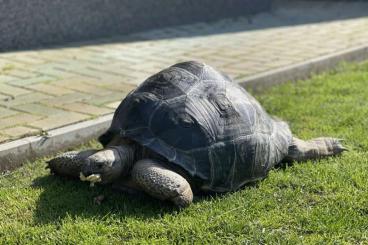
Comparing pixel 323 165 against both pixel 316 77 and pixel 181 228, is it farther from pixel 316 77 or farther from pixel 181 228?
pixel 316 77

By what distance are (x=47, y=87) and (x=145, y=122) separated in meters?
2.28

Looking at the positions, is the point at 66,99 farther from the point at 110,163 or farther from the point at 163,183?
the point at 163,183

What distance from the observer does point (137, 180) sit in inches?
135

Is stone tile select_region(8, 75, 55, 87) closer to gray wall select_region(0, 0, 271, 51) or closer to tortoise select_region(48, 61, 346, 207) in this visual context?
gray wall select_region(0, 0, 271, 51)

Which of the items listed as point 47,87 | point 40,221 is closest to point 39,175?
point 40,221

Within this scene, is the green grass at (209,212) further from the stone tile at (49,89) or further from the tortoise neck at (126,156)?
the stone tile at (49,89)

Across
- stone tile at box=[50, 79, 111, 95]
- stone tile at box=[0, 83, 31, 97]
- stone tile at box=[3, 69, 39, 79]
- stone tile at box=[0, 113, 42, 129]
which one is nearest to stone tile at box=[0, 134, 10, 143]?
stone tile at box=[0, 113, 42, 129]

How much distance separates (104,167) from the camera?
335cm

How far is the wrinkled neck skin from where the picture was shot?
3.31 m

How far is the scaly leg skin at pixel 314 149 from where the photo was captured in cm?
415

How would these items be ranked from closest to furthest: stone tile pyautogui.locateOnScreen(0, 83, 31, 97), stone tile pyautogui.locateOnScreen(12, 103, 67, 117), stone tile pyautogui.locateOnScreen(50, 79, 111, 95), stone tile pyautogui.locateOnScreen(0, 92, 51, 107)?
1. stone tile pyautogui.locateOnScreen(12, 103, 67, 117)
2. stone tile pyautogui.locateOnScreen(0, 92, 51, 107)
3. stone tile pyautogui.locateOnScreen(0, 83, 31, 97)
4. stone tile pyautogui.locateOnScreen(50, 79, 111, 95)

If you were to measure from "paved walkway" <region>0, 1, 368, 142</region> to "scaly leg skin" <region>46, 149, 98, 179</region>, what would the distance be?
1.86ft

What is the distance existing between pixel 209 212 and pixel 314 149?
1.18m

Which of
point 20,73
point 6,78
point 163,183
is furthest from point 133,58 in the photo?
point 163,183
